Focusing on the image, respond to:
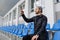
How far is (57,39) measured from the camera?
1691mm

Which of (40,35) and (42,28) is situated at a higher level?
(42,28)

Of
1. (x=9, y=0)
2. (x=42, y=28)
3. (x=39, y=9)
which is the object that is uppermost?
(x=9, y=0)

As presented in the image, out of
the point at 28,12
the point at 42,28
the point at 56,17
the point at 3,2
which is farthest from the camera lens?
the point at 3,2

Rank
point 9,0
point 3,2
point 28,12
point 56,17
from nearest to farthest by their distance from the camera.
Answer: point 56,17
point 28,12
point 9,0
point 3,2

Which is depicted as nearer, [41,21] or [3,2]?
[41,21]

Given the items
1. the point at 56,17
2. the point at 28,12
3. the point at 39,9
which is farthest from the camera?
the point at 28,12

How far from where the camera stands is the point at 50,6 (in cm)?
480

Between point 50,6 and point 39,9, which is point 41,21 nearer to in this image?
point 39,9

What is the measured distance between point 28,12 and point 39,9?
19.2 feet

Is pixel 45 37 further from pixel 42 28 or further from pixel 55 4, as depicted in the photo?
pixel 55 4

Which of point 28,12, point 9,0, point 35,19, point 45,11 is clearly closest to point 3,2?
point 9,0

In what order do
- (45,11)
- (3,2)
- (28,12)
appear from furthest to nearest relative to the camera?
1. (3,2)
2. (28,12)
3. (45,11)

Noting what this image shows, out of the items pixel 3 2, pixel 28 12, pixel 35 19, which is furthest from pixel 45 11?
pixel 3 2

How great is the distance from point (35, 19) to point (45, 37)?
328mm
